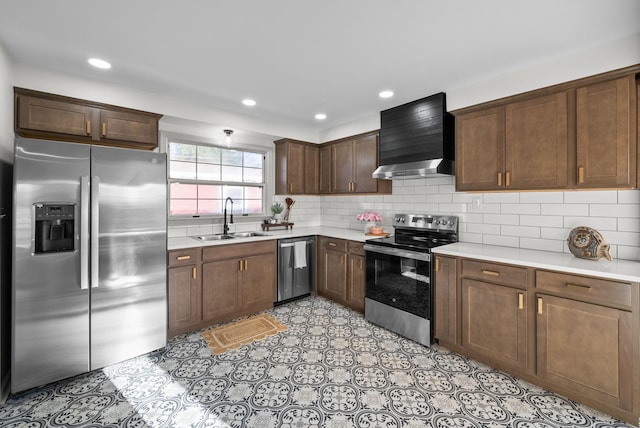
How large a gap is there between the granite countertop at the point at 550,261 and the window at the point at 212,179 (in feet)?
8.96

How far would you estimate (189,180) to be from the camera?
365 centimetres

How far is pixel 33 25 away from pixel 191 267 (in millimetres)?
2162

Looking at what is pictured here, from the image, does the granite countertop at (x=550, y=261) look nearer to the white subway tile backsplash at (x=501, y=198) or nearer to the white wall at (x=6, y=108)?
the white subway tile backsplash at (x=501, y=198)

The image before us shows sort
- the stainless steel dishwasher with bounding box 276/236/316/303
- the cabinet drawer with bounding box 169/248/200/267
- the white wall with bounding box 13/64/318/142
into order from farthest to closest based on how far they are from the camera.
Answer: the stainless steel dishwasher with bounding box 276/236/316/303, the cabinet drawer with bounding box 169/248/200/267, the white wall with bounding box 13/64/318/142

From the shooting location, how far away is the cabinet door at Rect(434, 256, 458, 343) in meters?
2.56

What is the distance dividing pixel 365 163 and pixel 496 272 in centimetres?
214

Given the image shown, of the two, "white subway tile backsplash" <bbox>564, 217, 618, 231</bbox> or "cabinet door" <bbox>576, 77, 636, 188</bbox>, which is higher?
"cabinet door" <bbox>576, 77, 636, 188</bbox>

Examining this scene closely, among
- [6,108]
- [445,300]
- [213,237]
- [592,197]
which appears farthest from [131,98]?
[592,197]

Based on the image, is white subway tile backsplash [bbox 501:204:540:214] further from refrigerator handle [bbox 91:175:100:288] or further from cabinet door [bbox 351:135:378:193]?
refrigerator handle [bbox 91:175:100:288]

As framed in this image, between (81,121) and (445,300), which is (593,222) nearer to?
(445,300)

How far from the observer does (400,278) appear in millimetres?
2930

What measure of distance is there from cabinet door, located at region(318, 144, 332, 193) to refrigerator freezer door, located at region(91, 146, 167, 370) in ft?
7.93

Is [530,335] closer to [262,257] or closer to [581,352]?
[581,352]

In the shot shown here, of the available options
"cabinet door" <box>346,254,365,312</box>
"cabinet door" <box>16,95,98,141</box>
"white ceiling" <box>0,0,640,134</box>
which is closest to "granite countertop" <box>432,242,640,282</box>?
"cabinet door" <box>346,254,365,312</box>
